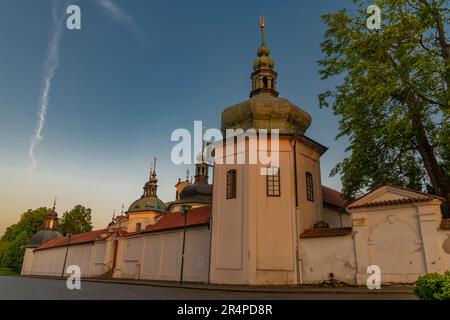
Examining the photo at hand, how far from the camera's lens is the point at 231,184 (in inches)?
800

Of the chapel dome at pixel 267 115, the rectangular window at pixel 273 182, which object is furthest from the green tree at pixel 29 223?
the rectangular window at pixel 273 182

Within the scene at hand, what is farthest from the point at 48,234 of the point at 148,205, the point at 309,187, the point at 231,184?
the point at 309,187

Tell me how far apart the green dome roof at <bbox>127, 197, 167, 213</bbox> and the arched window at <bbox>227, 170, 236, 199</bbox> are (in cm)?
3258

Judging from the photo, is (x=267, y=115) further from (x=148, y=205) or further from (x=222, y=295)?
(x=148, y=205)

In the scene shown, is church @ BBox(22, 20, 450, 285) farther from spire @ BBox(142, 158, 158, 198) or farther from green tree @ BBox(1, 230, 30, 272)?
green tree @ BBox(1, 230, 30, 272)

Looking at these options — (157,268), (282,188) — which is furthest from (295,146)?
(157,268)

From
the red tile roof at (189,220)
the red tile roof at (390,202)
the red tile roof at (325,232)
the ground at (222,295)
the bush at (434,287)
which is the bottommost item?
the ground at (222,295)

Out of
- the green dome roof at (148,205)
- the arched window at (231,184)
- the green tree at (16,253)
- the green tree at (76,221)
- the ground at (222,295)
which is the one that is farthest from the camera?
the green tree at (76,221)

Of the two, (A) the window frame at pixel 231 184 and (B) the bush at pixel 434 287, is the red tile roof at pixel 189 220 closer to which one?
(A) the window frame at pixel 231 184

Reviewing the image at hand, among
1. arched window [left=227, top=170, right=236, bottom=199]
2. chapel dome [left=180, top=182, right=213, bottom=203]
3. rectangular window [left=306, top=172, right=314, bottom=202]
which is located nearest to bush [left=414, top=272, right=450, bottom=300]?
arched window [left=227, top=170, right=236, bottom=199]

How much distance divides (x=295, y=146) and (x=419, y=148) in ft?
21.4

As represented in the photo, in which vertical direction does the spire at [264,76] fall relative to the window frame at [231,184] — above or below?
above

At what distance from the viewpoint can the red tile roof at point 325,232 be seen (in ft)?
55.5

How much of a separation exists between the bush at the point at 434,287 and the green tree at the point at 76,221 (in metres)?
71.6
